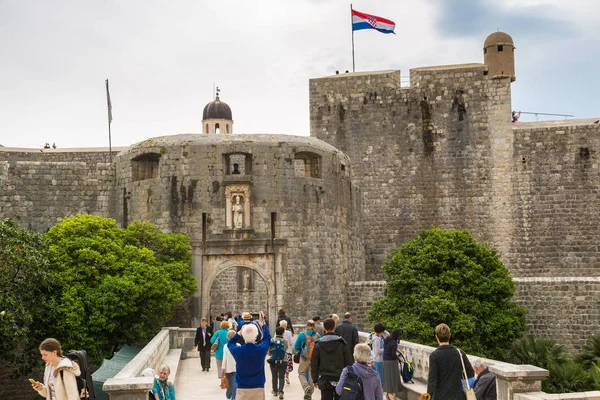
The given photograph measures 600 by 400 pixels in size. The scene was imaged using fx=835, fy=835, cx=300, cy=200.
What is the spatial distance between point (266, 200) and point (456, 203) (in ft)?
31.6

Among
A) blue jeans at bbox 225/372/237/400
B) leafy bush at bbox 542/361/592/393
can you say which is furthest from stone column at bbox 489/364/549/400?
leafy bush at bbox 542/361/592/393

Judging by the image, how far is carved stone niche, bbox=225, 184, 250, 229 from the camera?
24.3m

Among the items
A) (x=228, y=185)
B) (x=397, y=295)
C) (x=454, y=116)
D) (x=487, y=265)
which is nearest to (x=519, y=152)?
(x=454, y=116)

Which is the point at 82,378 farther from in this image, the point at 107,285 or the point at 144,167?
the point at 144,167

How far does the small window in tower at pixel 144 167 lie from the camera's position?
83.4ft

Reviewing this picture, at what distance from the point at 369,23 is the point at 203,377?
19.8 m

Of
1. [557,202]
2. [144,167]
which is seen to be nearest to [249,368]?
[144,167]

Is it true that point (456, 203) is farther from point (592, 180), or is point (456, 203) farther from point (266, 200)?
point (266, 200)

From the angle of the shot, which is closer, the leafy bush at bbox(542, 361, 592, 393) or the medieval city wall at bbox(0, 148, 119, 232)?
the leafy bush at bbox(542, 361, 592, 393)

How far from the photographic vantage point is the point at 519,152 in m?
31.0

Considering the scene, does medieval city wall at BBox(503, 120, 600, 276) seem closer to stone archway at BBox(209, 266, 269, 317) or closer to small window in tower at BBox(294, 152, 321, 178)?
small window in tower at BBox(294, 152, 321, 178)

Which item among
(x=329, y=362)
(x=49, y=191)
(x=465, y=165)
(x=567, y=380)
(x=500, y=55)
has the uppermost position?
(x=500, y=55)

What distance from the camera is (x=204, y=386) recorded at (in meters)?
15.4

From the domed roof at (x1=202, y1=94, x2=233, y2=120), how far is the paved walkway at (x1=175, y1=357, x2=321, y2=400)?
135ft
